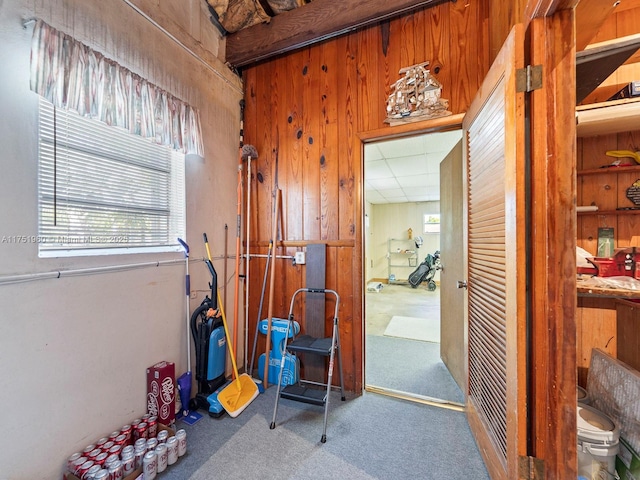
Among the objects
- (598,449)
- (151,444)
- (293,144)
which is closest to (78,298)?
(151,444)

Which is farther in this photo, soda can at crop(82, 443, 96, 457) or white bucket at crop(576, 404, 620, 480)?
soda can at crop(82, 443, 96, 457)

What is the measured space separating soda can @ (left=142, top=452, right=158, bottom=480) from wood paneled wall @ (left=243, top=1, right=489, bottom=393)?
129cm

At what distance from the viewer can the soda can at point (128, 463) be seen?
54.2 inches

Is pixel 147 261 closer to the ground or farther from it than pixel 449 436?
farther from it

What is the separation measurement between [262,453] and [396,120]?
245cm

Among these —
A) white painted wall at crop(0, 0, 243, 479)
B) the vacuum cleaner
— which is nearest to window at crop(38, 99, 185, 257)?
white painted wall at crop(0, 0, 243, 479)

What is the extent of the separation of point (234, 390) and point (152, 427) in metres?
0.59

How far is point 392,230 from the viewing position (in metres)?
8.19

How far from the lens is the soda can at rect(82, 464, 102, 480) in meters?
1.28

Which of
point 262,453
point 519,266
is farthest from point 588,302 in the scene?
point 262,453

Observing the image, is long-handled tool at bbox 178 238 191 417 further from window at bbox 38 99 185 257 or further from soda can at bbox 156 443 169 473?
soda can at bbox 156 443 169 473

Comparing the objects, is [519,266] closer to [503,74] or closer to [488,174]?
[488,174]

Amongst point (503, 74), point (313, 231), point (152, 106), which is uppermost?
point (152, 106)

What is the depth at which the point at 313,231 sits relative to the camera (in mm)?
2410
